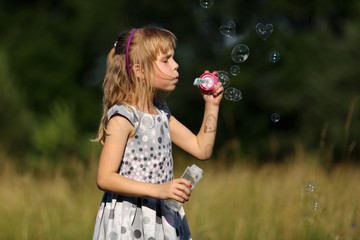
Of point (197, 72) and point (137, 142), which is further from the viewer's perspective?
point (197, 72)

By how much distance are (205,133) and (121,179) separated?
0.63 metres

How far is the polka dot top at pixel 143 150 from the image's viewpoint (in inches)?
94.0

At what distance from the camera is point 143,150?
2.40 metres

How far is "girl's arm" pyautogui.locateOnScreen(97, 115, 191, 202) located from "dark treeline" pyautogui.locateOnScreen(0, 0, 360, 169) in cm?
1180

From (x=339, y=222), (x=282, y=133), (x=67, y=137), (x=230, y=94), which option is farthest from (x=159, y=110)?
(x=282, y=133)

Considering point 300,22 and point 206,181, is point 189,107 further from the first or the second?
point 206,181

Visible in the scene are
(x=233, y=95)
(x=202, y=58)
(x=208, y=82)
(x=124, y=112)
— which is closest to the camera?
(x=124, y=112)

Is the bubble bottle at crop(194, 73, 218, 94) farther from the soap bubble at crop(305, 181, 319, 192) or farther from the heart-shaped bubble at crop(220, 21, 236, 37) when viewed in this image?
the soap bubble at crop(305, 181, 319, 192)

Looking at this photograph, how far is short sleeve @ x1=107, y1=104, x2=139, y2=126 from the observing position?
2342mm

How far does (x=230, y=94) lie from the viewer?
3057mm

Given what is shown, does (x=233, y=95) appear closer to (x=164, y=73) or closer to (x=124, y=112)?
(x=164, y=73)

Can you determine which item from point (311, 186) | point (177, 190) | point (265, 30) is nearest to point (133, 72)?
point (177, 190)

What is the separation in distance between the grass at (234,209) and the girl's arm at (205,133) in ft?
3.30

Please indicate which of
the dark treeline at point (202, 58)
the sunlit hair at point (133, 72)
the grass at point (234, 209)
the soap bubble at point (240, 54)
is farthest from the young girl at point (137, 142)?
the dark treeline at point (202, 58)
